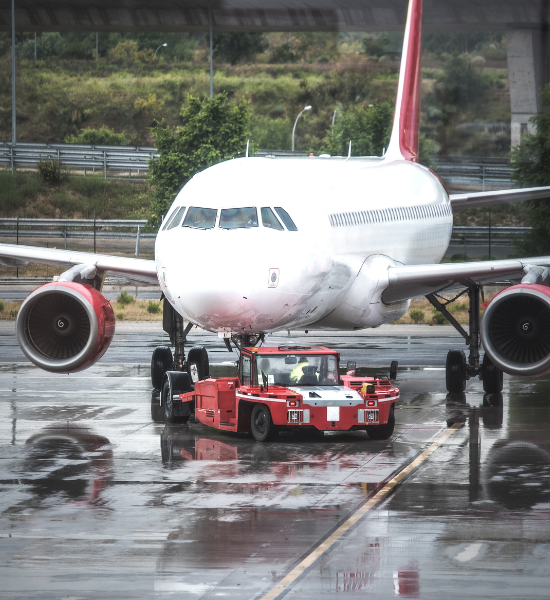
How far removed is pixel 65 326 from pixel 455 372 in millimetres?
7812

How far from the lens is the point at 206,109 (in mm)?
50906

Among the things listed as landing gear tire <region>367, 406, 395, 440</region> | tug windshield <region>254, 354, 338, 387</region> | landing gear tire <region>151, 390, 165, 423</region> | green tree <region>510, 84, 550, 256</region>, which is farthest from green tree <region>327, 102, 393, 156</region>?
landing gear tire <region>367, 406, 395, 440</region>

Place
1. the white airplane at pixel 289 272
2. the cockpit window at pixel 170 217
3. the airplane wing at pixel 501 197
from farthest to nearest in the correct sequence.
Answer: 1. the airplane wing at pixel 501 197
2. the cockpit window at pixel 170 217
3. the white airplane at pixel 289 272

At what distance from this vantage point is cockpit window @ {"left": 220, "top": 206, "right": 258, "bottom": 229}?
58.5ft

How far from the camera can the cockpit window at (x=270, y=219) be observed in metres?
18.1

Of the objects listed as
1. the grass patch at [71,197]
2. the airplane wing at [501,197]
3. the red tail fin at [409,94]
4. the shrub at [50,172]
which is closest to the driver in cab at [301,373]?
the airplane wing at [501,197]

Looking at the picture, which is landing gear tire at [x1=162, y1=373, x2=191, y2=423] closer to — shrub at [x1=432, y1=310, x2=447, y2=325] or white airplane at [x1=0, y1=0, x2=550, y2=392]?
white airplane at [x1=0, y1=0, x2=550, y2=392]

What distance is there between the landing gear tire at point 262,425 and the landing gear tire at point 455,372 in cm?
677

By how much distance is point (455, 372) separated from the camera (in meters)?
23.2

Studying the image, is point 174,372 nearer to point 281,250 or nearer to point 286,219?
point 281,250

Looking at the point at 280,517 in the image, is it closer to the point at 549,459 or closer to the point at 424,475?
the point at 424,475

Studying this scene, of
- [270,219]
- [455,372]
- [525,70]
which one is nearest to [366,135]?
[525,70]

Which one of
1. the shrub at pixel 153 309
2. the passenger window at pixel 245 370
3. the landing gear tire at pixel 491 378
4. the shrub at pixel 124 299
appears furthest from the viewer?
the shrub at pixel 124 299

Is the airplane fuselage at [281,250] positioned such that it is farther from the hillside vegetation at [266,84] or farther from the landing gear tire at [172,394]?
the hillside vegetation at [266,84]
